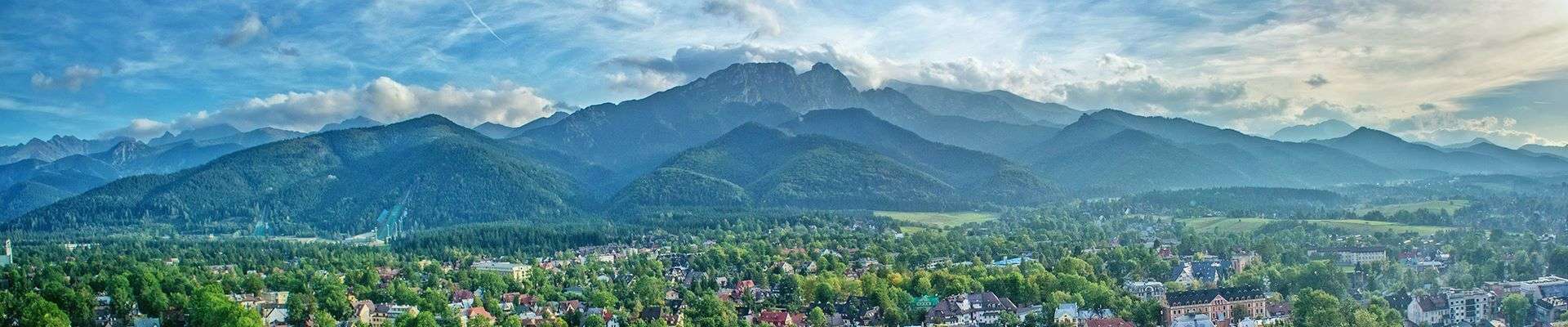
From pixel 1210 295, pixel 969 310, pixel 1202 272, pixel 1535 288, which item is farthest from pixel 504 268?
pixel 1535 288

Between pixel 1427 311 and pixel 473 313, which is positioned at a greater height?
pixel 473 313

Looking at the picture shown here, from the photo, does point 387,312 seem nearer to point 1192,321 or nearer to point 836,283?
point 836,283

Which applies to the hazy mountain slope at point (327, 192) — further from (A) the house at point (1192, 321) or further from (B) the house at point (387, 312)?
(A) the house at point (1192, 321)

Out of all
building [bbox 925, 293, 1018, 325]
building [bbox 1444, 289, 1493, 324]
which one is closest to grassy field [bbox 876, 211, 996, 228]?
building [bbox 925, 293, 1018, 325]

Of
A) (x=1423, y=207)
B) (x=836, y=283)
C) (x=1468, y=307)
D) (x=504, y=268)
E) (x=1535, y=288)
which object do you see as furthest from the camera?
(x=1423, y=207)

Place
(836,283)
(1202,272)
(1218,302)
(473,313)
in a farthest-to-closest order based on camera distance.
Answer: (1202,272) → (836,283) → (1218,302) → (473,313)

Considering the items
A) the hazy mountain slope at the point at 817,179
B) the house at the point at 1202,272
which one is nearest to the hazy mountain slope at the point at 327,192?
the hazy mountain slope at the point at 817,179
